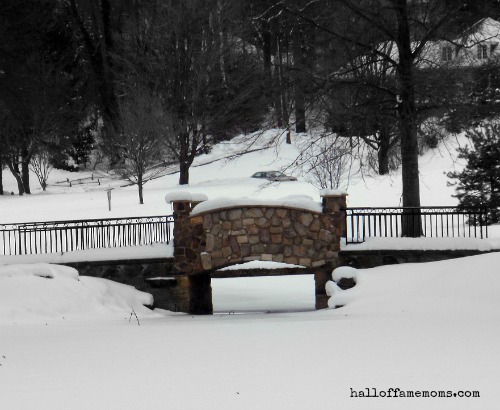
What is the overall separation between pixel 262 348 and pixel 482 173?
1641 centimetres

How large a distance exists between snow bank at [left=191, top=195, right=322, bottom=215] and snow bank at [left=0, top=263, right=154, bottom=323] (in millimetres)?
2239

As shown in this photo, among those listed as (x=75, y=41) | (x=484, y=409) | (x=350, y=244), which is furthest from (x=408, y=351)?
(x=75, y=41)

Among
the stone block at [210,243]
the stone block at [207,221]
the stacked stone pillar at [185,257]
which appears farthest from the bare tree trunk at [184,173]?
the stone block at [210,243]

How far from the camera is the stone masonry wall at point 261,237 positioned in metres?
17.7

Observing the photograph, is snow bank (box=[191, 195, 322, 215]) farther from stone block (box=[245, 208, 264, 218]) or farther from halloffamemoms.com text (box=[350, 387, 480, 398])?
halloffamemoms.com text (box=[350, 387, 480, 398])

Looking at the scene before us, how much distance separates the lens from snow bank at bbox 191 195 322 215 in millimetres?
17562

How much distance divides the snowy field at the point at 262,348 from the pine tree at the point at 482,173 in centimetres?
710

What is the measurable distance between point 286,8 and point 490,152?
7.96m

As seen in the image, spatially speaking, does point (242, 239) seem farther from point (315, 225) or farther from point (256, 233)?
point (315, 225)

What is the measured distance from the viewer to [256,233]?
58.1 ft

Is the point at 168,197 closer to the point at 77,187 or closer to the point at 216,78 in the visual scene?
the point at 216,78

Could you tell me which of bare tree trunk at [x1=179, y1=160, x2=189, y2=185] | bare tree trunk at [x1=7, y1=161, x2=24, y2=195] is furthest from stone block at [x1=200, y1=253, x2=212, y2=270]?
bare tree trunk at [x1=7, y1=161, x2=24, y2=195]

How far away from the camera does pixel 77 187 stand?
48969 mm

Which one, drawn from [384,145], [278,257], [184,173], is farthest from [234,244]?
[184,173]
